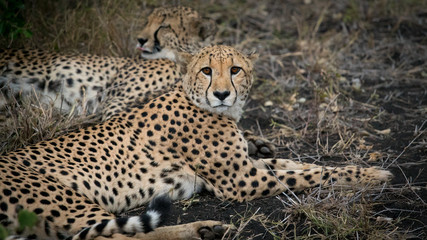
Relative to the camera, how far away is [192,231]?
3.12 meters

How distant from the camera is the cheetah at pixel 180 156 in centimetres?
338

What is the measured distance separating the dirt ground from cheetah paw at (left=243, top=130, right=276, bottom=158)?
140mm

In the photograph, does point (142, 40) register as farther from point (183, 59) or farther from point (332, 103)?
Answer: point (332, 103)

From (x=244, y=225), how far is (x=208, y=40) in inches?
111

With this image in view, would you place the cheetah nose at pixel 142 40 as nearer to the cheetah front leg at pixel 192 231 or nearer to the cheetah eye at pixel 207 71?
the cheetah eye at pixel 207 71

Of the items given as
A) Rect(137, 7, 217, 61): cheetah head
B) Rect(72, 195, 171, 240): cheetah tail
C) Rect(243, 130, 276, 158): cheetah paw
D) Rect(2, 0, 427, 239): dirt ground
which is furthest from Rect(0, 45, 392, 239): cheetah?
Rect(137, 7, 217, 61): cheetah head

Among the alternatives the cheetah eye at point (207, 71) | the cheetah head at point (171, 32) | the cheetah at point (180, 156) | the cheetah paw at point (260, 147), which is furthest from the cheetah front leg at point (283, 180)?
the cheetah head at point (171, 32)

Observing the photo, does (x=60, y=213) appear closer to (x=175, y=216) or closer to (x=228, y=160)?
(x=175, y=216)

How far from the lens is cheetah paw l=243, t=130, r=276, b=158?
441cm

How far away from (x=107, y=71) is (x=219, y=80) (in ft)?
5.89

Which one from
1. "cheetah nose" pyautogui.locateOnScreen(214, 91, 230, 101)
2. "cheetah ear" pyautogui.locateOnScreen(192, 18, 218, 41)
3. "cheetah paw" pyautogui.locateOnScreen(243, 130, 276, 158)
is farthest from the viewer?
"cheetah ear" pyautogui.locateOnScreen(192, 18, 218, 41)

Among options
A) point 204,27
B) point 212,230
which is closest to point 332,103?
point 204,27

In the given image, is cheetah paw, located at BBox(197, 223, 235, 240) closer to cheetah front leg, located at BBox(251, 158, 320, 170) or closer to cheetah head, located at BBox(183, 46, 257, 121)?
cheetah head, located at BBox(183, 46, 257, 121)

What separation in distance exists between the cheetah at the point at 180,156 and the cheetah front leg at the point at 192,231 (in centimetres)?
3
